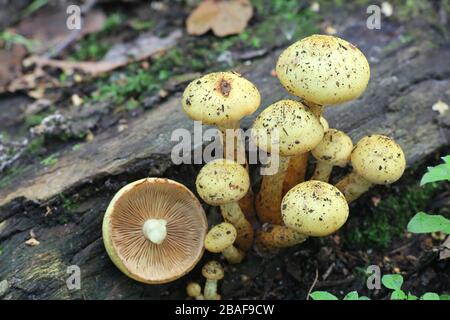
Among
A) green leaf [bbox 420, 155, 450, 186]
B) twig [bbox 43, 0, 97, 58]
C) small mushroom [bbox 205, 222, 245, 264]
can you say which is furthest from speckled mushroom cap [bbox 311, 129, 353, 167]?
twig [bbox 43, 0, 97, 58]

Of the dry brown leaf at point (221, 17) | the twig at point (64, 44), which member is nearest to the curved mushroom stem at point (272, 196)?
the dry brown leaf at point (221, 17)

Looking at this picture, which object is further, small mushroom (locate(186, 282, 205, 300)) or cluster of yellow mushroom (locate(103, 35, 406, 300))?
small mushroom (locate(186, 282, 205, 300))

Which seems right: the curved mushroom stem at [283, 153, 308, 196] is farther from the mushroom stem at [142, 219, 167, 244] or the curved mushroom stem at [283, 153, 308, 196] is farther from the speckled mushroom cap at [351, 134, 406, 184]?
the mushroom stem at [142, 219, 167, 244]

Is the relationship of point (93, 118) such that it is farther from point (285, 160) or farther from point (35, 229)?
→ point (285, 160)

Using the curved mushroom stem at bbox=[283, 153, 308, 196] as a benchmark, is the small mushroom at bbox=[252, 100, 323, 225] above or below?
above

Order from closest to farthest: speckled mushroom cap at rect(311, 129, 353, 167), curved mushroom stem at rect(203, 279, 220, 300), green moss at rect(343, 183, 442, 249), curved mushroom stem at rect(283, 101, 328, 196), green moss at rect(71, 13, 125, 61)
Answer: speckled mushroom cap at rect(311, 129, 353, 167), curved mushroom stem at rect(283, 101, 328, 196), curved mushroom stem at rect(203, 279, 220, 300), green moss at rect(343, 183, 442, 249), green moss at rect(71, 13, 125, 61)

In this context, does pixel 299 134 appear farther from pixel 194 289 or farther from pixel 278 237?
pixel 194 289
